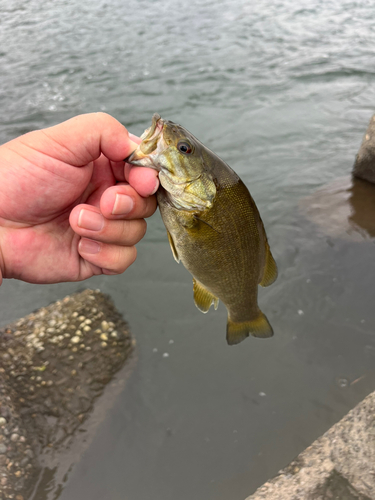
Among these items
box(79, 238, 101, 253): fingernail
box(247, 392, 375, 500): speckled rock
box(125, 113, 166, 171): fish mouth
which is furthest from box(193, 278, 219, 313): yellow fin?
box(247, 392, 375, 500): speckled rock

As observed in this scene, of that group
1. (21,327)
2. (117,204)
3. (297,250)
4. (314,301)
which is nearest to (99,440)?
(21,327)

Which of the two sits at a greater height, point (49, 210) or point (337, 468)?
point (49, 210)

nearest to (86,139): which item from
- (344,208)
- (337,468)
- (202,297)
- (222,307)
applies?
(202,297)

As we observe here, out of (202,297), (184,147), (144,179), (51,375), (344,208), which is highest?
(184,147)

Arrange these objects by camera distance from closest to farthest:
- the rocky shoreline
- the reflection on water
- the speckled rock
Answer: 1. the speckled rock
2. the rocky shoreline
3. the reflection on water

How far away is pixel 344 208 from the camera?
19.1ft

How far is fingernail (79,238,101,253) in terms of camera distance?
8.21ft

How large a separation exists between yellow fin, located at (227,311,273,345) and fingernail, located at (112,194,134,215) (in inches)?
44.3

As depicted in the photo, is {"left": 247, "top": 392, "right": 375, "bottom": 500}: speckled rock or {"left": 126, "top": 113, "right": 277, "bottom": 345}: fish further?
{"left": 247, "top": 392, "right": 375, "bottom": 500}: speckled rock

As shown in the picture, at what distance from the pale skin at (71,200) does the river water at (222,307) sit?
6.09ft

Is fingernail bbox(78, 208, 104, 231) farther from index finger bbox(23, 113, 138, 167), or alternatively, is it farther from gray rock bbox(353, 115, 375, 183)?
gray rock bbox(353, 115, 375, 183)

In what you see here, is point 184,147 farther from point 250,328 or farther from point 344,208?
point 344,208

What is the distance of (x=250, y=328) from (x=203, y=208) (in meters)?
1.11

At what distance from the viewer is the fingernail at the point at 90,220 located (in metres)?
2.23
